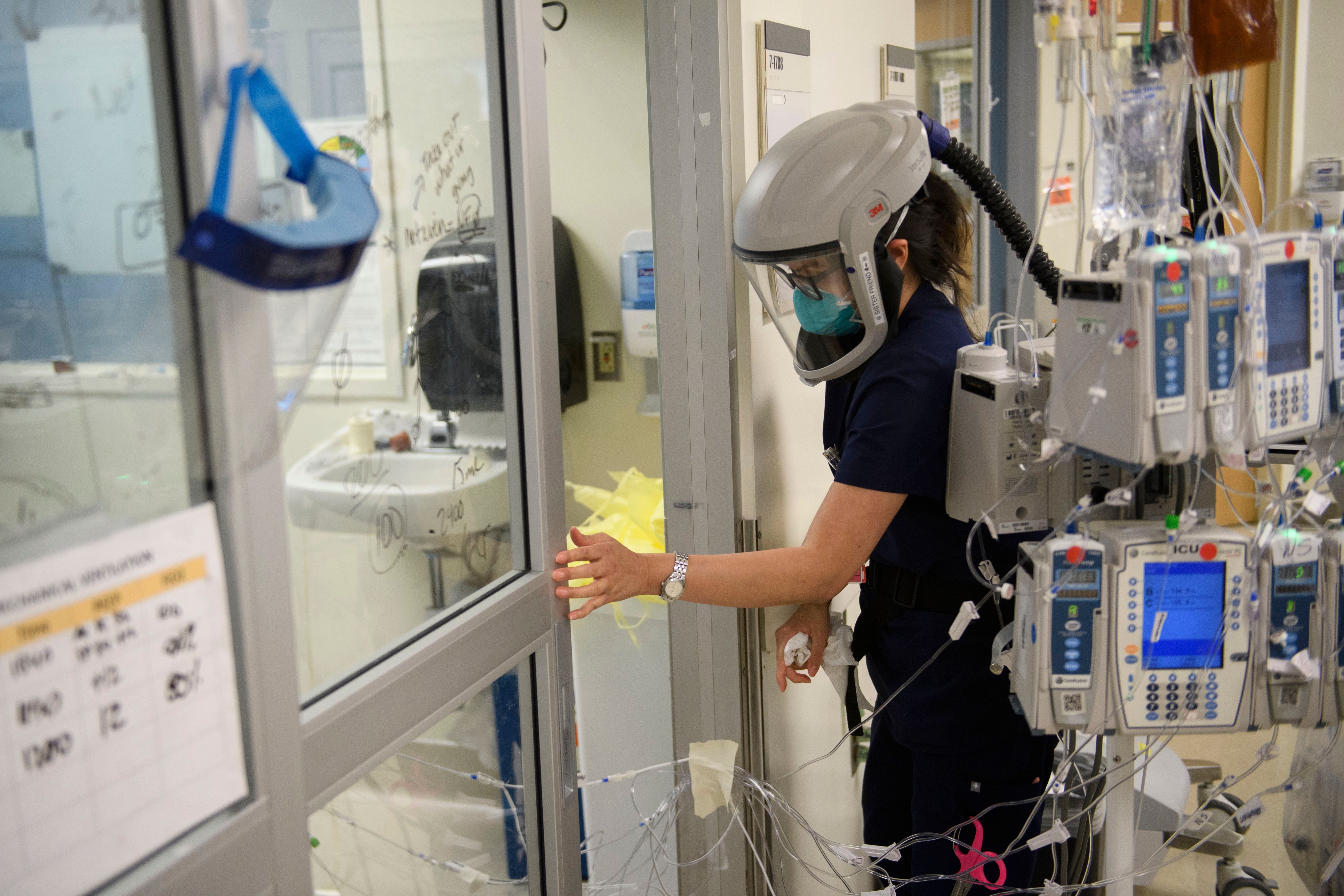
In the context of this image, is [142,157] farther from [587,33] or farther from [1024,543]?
[587,33]

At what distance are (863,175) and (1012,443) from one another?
438 millimetres

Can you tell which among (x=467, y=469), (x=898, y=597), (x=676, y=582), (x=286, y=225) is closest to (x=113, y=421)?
(x=286, y=225)

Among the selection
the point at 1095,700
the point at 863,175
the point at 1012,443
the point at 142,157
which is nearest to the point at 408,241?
the point at 142,157

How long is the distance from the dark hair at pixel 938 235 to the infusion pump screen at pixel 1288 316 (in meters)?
0.50

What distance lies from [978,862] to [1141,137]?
3.50 feet

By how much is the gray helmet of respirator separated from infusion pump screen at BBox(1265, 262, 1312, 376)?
0.49m

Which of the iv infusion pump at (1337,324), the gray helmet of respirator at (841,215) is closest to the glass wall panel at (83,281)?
the gray helmet of respirator at (841,215)

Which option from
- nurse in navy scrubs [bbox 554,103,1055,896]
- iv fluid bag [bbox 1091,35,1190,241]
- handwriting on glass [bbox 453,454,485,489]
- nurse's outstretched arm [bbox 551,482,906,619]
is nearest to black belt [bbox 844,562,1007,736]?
nurse in navy scrubs [bbox 554,103,1055,896]

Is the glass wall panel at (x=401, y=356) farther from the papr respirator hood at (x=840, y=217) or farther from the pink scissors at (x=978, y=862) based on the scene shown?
the pink scissors at (x=978, y=862)

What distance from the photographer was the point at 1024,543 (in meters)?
1.29

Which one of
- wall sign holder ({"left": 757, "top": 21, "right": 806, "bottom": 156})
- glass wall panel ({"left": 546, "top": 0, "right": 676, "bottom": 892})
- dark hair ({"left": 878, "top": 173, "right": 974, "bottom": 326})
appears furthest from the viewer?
glass wall panel ({"left": 546, "top": 0, "right": 676, "bottom": 892})

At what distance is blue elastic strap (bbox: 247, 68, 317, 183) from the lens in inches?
29.0

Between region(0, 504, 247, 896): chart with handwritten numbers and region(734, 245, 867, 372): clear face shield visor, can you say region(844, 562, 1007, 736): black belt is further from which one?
region(0, 504, 247, 896): chart with handwritten numbers

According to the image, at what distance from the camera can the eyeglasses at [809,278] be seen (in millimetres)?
1469
